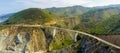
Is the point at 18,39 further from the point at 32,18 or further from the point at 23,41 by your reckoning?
the point at 32,18

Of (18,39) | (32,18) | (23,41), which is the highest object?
(32,18)

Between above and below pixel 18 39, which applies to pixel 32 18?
above

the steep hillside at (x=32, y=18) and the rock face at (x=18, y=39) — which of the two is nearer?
the rock face at (x=18, y=39)

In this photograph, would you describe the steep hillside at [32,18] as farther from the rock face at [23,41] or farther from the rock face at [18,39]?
the rock face at [18,39]

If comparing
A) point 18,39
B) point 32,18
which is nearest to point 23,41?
point 18,39

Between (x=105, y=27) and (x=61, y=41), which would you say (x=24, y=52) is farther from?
(x=105, y=27)

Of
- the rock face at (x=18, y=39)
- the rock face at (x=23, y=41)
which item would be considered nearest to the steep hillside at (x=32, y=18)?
the rock face at (x=23, y=41)

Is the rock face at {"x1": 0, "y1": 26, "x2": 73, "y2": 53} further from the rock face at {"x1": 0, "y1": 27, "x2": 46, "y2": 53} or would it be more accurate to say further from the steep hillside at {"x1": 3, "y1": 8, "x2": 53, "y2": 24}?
the steep hillside at {"x1": 3, "y1": 8, "x2": 53, "y2": 24}

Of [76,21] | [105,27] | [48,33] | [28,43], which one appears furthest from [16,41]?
[76,21]

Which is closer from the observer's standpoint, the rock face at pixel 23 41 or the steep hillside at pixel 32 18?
the rock face at pixel 23 41

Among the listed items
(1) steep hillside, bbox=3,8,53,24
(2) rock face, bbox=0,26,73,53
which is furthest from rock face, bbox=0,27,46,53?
(1) steep hillside, bbox=3,8,53,24

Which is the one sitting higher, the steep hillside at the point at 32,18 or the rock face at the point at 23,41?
the steep hillside at the point at 32,18

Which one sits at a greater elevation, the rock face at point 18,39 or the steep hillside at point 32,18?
the steep hillside at point 32,18
